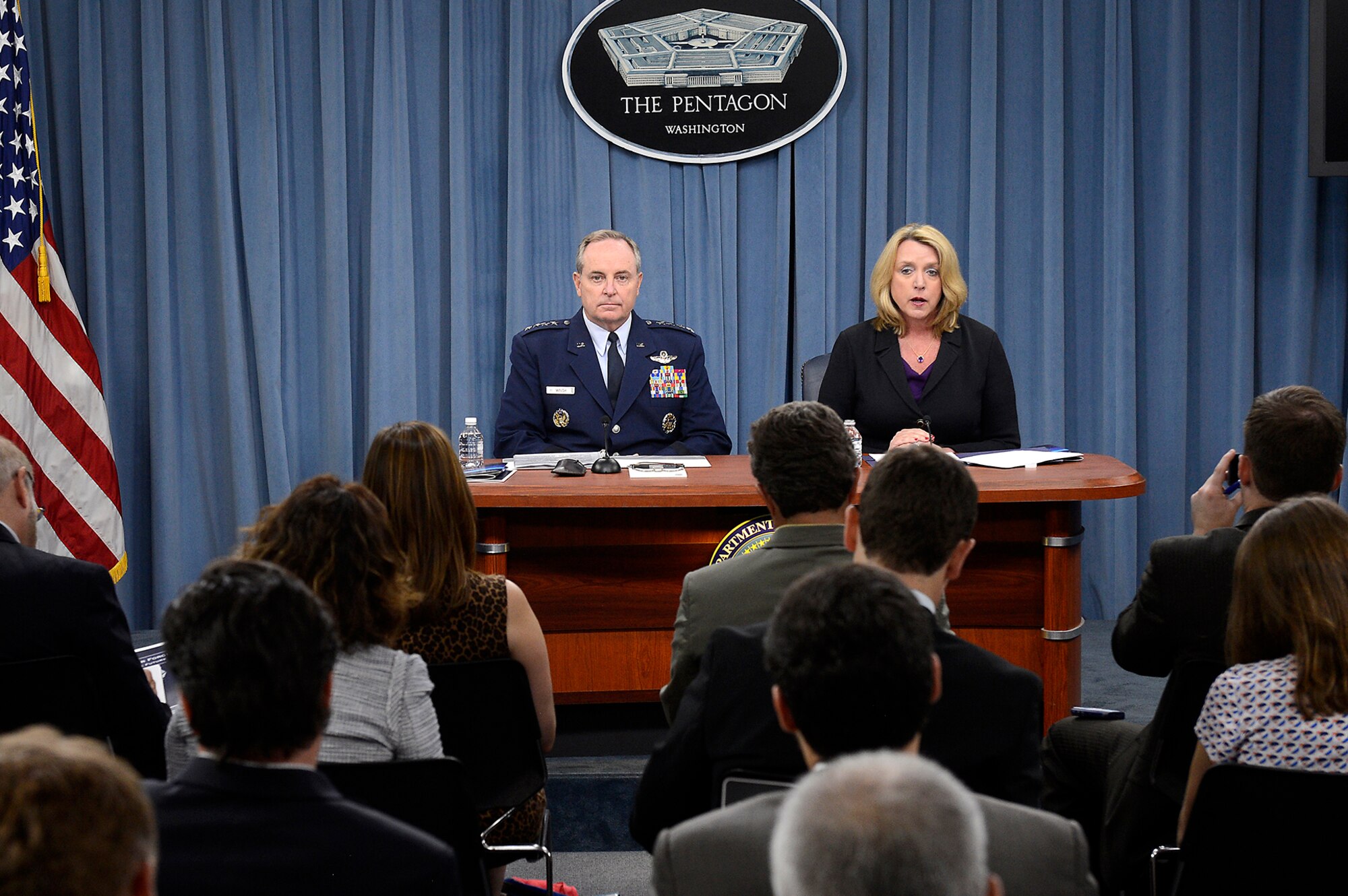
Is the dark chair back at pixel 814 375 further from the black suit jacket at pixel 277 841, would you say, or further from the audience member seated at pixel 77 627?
the black suit jacket at pixel 277 841

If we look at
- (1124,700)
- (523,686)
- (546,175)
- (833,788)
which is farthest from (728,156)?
(833,788)

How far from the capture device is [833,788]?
0.84m

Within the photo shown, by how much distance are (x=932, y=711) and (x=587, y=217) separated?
3707 mm

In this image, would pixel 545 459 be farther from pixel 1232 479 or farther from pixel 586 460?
pixel 1232 479

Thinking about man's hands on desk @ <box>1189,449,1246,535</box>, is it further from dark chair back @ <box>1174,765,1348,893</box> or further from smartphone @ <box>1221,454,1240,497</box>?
dark chair back @ <box>1174,765,1348,893</box>

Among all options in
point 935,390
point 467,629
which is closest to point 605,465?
point 935,390

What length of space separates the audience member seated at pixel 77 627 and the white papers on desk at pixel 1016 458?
7.35 ft

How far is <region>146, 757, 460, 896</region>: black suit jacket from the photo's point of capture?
3.71ft

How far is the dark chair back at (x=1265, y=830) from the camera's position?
153 cm

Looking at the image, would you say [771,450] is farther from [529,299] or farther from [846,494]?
[529,299]

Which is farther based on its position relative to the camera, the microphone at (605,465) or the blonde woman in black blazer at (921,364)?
the blonde woman in black blazer at (921,364)

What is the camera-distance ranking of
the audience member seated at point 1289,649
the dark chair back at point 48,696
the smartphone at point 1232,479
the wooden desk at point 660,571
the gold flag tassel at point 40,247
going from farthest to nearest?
the gold flag tassel at point 40,247 → the wooden desk at point 660,571 → the smartphone at point 1232,479 → the dark chair back at point 48,696 → the audience member seated at point 1289,649

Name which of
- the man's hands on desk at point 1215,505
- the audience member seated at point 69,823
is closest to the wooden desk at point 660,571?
the man's hands on desk at point 1215,505

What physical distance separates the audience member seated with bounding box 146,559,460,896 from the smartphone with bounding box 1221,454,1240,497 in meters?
2.00
